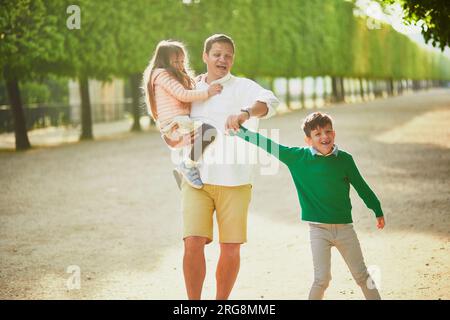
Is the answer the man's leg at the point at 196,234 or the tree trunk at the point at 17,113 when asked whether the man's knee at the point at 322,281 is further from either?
the tree trunk at the point at 17,113

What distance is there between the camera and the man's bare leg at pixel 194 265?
4.36 metres

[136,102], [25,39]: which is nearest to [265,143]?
[25,39]

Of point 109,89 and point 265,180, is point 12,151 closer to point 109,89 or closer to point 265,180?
point 265,180

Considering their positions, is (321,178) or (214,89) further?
(214,89)

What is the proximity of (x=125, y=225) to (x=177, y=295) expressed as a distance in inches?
131

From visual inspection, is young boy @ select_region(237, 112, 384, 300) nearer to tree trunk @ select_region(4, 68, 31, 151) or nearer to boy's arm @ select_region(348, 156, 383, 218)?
boy's arm @ select_region(348, 156, 383, 218)

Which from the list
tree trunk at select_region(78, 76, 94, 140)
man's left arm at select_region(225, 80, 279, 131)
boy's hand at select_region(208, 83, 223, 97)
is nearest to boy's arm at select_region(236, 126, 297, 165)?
man's left arm at select_region(225, 80, 279, 131)

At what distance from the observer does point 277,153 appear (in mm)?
Answer: 4320

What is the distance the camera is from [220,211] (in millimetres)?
4406

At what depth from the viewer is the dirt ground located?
18.9 feet

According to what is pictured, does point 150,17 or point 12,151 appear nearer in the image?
point 12,151

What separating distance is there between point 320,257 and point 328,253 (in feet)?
0.20

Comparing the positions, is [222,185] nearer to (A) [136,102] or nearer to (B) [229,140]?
(B) [229,140]
